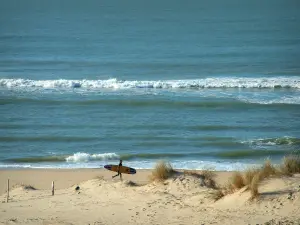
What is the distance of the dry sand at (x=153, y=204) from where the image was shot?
1389 centimetres

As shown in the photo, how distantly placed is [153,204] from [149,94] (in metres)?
18.1

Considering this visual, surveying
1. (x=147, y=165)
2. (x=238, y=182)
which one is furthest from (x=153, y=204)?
(x=147, y=165)

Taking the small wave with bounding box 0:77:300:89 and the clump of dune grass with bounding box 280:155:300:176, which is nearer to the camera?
the clump of dune grass with bounding box 280:155:300:176

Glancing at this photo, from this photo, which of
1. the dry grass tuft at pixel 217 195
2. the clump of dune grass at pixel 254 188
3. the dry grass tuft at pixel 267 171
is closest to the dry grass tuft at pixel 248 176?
the dry grass tuft at pixel 267 171

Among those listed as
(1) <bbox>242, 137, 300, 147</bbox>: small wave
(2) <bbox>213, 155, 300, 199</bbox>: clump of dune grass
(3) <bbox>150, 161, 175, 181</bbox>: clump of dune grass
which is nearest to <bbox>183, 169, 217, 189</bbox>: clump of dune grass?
(3) <bbox>150, 161, 175, 181</bbox>: clump of dune grass

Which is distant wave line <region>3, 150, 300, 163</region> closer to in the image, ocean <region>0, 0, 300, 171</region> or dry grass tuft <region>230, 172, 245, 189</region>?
ocean <region>0, 0, 300, 171</region>

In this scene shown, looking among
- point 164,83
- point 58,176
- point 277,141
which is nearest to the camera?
point 58,176

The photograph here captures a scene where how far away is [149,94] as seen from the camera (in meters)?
32.8

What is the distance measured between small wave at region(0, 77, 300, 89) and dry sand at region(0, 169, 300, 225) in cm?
1755

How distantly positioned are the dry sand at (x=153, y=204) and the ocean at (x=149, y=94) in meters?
5.31

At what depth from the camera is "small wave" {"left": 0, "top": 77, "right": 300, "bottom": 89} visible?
34.2 metres

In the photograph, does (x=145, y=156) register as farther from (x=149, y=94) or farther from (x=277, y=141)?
(x=149, y=94)

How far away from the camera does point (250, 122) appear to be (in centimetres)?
2697

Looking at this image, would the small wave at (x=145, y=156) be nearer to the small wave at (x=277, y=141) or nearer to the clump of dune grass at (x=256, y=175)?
the small wave at (x=277, y=141)
